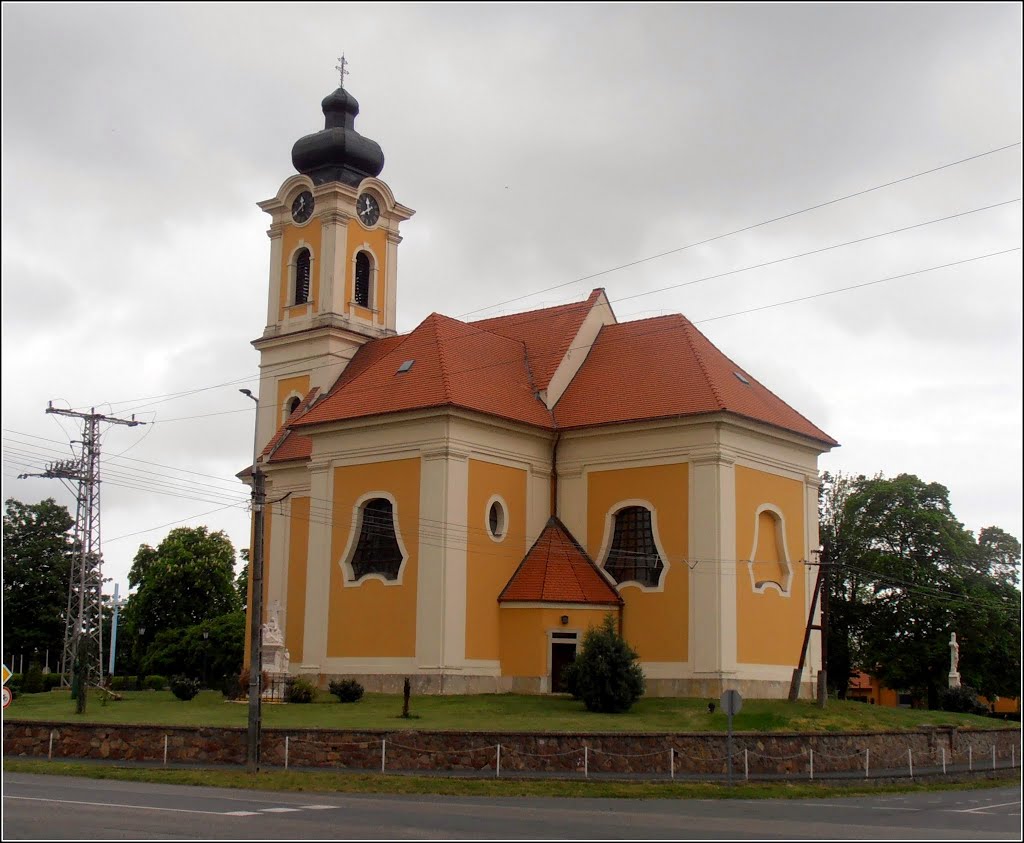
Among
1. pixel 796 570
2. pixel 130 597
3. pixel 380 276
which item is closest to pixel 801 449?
pixel 796 570

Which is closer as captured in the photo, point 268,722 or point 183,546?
point 268,722

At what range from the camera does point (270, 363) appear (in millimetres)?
50469

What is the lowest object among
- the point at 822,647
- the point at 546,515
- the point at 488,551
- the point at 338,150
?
the point at 822,647

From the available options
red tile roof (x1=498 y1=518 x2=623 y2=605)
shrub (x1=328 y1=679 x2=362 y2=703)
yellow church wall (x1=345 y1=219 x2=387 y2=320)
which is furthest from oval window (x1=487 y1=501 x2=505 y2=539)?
yellow church wall (x1=345 y1=219 x2=387 y2=320)

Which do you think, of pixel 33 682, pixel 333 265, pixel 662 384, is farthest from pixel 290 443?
pixel 33 682

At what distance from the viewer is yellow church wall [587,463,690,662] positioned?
39.4 m

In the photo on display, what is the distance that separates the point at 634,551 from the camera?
41125mm

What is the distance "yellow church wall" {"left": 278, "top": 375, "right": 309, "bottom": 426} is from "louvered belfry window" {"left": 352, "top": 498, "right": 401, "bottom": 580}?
8.98 metres

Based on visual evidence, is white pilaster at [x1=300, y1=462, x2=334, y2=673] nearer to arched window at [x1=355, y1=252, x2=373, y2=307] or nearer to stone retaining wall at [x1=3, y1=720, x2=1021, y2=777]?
arched window at [x1=355, y1=252, x2=373, y2=307]

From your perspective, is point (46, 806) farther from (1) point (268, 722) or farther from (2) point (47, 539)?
(2) point (47, 539)

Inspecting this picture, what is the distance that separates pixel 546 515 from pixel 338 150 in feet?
57.4

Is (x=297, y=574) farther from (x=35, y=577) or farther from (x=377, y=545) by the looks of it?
(x=35, y=577)

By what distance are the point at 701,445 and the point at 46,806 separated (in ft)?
83.0

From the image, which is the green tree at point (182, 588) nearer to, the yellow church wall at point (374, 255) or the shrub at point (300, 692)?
the yellow church wall at point (374, 255)
